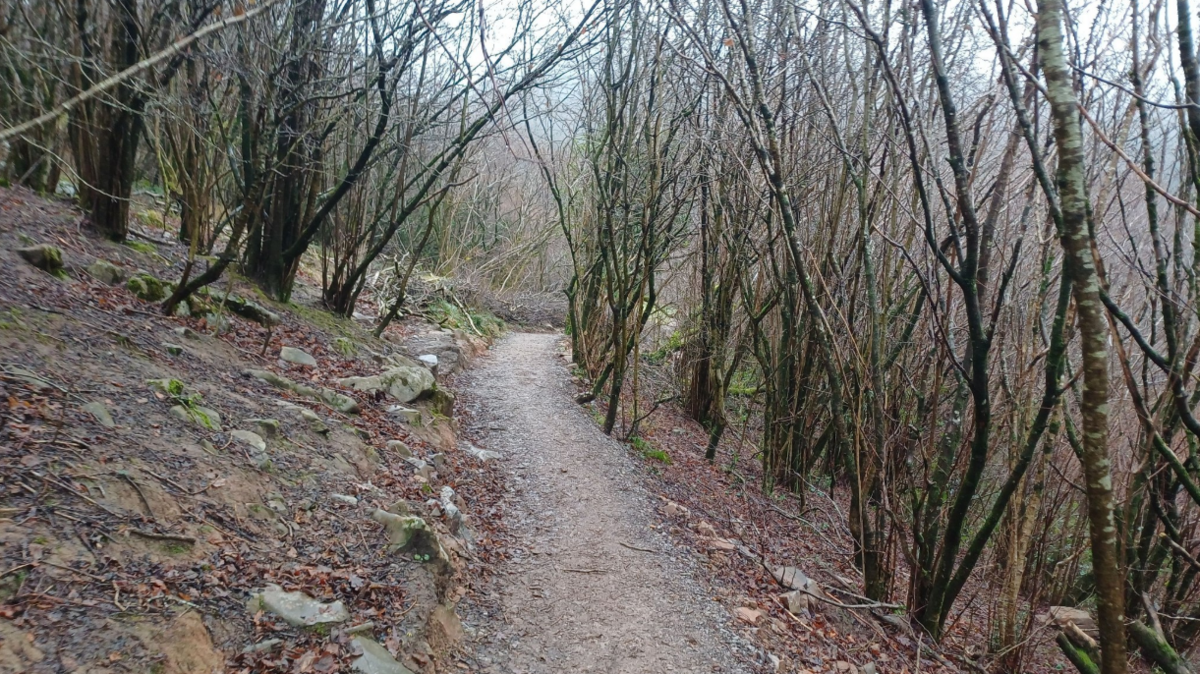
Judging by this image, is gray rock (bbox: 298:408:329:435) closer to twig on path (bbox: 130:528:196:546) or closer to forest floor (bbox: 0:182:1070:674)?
forest floor (bbox: 0:182:1070:674)

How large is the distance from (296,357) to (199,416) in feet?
7.89

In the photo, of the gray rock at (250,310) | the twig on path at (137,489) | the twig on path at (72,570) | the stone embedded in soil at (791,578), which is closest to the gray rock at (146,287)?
the gray rock at (250,310)

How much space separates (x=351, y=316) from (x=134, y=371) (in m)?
5.54

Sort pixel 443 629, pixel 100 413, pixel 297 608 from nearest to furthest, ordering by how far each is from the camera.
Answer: pixel 297 608, pixel 100 413, pixel 443 629

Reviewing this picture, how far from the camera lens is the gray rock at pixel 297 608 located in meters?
3.18

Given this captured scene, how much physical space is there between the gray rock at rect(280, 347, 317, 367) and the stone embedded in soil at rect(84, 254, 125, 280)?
1.42 meters

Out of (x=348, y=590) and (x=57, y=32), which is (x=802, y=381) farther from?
(x=57, y=32)

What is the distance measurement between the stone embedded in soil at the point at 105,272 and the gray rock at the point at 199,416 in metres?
2.23

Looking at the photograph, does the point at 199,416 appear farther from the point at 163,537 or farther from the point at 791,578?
the point at 791,578

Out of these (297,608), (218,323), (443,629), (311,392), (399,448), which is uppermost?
(218,323)

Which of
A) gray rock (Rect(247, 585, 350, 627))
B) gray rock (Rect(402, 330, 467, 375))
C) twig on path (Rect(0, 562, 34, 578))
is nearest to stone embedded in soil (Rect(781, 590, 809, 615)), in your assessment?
gray rock (Rect(247, 585, 350, 627))

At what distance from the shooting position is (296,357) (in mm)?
6637

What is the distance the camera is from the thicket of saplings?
14.0 feet

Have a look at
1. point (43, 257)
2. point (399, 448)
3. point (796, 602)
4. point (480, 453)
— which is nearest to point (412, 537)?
point (399, 448)
